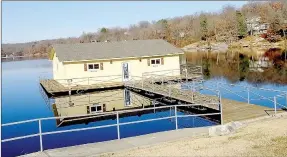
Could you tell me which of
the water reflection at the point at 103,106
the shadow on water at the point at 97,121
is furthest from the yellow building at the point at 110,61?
the shadow on water at the point at 97,121

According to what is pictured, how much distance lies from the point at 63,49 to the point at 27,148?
2126cm

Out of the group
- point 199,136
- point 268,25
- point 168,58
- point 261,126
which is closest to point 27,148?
point 199,136

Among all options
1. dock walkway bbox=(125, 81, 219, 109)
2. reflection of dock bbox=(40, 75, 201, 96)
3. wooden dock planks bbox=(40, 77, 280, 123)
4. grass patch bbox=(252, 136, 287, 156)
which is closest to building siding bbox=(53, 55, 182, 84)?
reflection of dock bbox=(40, 75, 201, 96)

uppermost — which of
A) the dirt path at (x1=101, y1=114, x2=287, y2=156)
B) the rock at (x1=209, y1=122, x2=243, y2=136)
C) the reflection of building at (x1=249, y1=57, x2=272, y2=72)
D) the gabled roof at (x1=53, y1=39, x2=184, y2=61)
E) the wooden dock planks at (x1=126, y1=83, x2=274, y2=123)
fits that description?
the gabled roof at (x1=53, y1=39, x2=184, y2=61)

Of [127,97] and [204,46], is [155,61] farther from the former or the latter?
[204,46]

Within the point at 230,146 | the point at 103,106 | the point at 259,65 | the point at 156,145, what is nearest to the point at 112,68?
the point at 103,106

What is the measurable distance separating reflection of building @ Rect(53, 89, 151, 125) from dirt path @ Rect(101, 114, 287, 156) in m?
12.8

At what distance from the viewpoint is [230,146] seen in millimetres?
10172

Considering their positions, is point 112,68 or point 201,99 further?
point 112,68

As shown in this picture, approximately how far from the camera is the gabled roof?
110 feet

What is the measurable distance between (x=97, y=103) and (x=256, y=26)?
82.9 meters

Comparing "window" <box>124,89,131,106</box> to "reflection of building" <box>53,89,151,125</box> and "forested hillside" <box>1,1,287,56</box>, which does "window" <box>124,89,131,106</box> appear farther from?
"forested hillside" <box>1,1,287,56</box>

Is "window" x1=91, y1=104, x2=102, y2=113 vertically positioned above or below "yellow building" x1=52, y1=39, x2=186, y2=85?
below

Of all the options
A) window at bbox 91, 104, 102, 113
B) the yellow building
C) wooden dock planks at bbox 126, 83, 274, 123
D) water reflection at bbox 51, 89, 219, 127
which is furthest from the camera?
the yellow building
